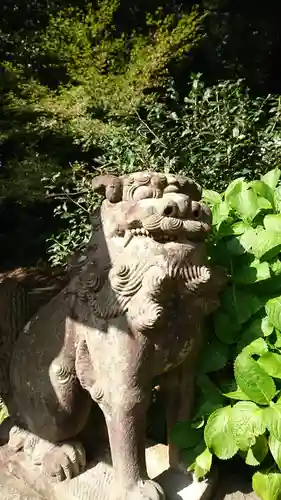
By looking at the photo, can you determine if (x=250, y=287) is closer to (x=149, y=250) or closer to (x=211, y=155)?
(x=149, y=250)

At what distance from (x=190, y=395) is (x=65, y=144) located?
341cm

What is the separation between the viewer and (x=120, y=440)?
4.50ft

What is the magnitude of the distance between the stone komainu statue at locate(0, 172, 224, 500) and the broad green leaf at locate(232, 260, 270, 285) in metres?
0.13

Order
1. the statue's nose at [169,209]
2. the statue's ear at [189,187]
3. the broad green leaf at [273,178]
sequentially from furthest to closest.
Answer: the broad green leaf at [273,178]
the statue's ear at [189,187]
the statue's nose at [169,209]

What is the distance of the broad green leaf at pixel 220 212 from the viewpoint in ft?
5.50

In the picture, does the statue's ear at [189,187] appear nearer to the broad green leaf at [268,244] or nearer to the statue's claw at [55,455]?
the broad green leaf at [268,244]

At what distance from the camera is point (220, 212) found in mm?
1726

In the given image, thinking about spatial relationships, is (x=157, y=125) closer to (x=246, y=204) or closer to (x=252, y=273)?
(x=246, y=204)

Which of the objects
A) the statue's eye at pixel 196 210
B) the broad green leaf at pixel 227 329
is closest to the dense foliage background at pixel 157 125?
the broad green leaf at pixel 227 329

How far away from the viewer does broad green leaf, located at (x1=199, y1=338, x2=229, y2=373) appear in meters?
1.49

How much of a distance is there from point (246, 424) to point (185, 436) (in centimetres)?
18

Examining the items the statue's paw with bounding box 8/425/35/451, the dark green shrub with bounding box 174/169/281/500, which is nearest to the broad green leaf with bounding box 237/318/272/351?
the dark green shrub with bounding box 174/169/281/500

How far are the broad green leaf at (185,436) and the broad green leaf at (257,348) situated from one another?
0.23m

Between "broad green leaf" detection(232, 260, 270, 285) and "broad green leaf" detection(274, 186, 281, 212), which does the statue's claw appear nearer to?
"broad green leaf" detection(232, 260, 270, 285)
